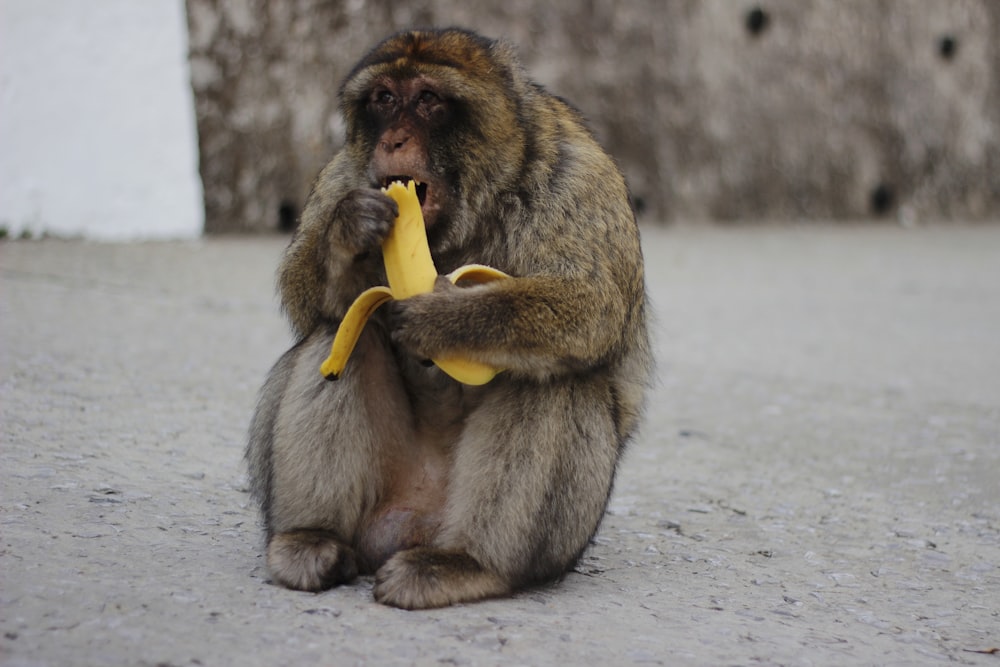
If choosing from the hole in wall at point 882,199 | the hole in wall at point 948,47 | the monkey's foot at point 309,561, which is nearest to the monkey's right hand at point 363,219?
the monkey's foot at point 309,561

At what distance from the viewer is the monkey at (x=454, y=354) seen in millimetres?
2756

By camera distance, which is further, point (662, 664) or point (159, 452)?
point (159, 452)

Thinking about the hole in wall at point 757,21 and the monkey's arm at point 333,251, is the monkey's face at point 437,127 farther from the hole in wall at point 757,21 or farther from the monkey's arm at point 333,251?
the hole in wall at point 757,21

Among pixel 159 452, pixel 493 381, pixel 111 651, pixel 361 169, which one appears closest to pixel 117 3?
pixel 159 452

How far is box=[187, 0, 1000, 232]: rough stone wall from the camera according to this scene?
8500 millimetres

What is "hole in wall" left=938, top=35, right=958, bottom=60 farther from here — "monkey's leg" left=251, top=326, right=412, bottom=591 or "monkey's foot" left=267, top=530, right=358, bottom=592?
"monkey's foot" left=267, top=530, right=358, bottom=592

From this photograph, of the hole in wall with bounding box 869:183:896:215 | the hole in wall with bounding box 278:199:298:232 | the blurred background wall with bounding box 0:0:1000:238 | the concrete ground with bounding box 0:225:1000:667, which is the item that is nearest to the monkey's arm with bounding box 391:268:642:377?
the concrete ground with bounding box 0:225:1000:667

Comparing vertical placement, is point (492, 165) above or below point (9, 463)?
above

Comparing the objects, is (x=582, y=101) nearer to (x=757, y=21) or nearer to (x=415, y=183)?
(x=757, y=21)

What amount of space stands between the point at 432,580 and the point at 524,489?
30 cm

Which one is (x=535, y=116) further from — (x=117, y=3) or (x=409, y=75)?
(x=117, y=3)

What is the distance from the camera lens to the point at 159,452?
3.88m

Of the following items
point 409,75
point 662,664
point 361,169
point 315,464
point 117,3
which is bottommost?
point 662,664

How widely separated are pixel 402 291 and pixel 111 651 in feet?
3.35
